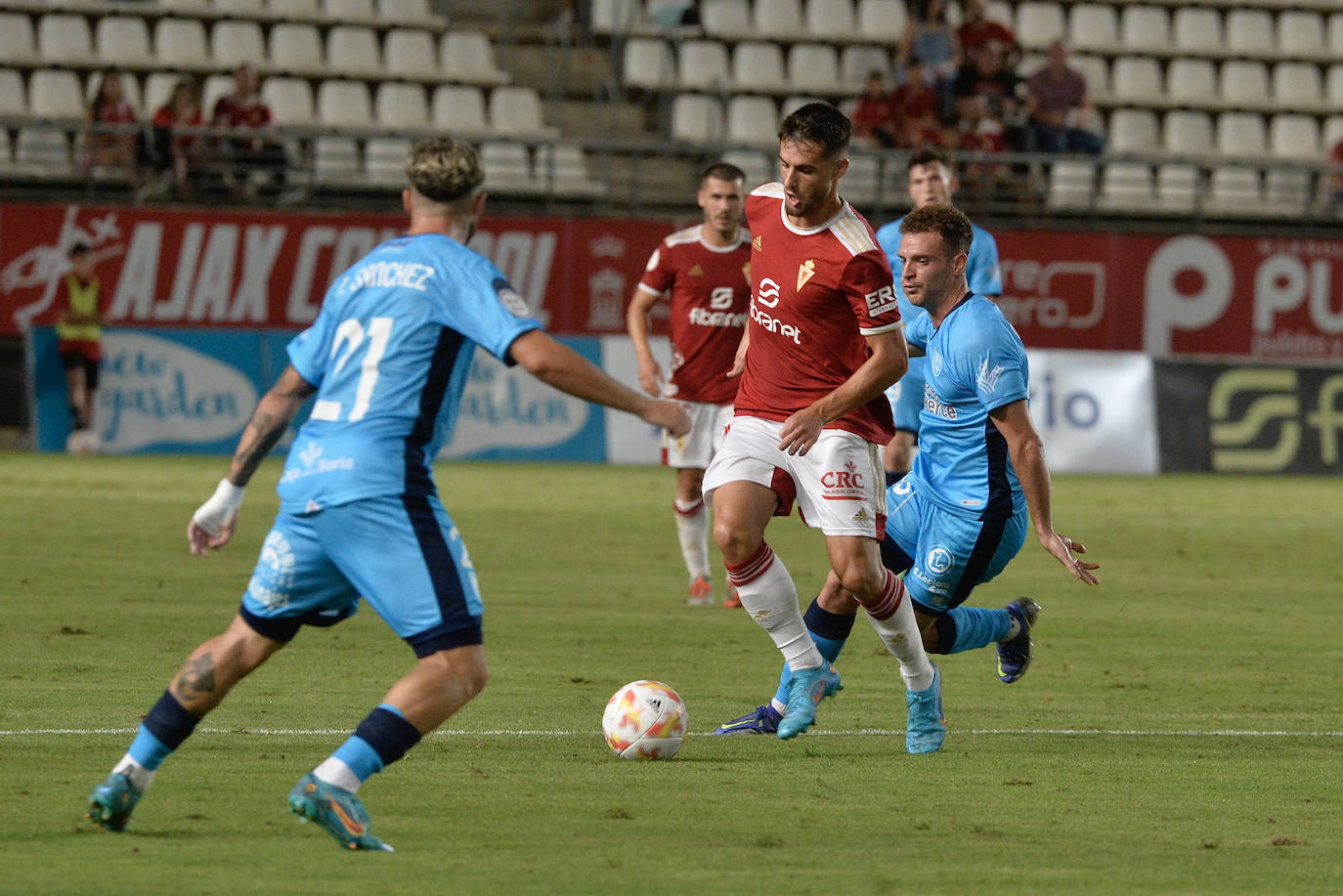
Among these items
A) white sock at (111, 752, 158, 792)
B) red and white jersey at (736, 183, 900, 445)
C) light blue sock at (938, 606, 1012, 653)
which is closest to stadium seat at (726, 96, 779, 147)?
light blue sock at (938, 606, 1012, 653)

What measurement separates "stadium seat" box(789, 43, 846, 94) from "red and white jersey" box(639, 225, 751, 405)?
14.8 metres

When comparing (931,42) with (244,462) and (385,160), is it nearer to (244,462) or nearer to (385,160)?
(385,160)

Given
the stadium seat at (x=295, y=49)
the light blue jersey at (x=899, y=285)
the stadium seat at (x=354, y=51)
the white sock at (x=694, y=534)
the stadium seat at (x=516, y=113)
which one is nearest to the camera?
the light blue jersey at (x=899, y=285)

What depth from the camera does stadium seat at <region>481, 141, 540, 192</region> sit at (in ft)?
74.5

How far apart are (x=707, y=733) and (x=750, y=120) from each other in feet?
61.2

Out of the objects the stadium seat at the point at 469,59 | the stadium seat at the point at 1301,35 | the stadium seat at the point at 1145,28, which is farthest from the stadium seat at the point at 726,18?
the stadium seat at the point at 1301,35

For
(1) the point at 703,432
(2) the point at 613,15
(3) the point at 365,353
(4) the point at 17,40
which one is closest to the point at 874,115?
(2) the point at 613,15

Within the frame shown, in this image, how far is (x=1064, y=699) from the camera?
7.87 m

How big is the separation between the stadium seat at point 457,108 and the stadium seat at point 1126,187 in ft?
27.0

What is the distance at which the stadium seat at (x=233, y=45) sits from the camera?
23828 mm

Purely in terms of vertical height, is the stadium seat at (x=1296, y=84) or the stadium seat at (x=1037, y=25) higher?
the stadium seat at (x=1037, y=25)

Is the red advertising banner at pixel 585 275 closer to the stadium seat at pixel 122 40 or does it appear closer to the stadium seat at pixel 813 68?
the stadium seat at pixel 122 40

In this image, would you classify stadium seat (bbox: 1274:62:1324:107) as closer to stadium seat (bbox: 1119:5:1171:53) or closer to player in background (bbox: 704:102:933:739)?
stadium seat (bbox: 1119:5:1171:53)

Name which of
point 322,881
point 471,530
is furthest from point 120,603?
point 322,881
